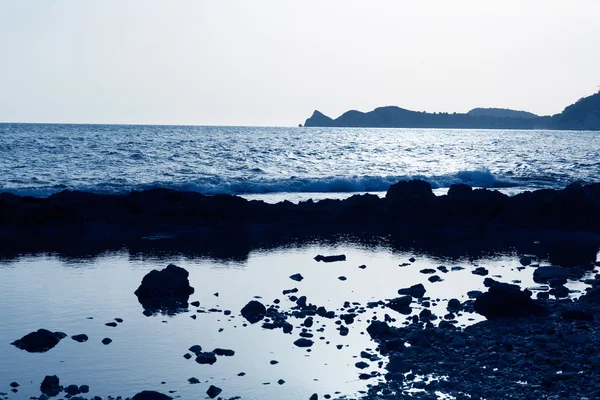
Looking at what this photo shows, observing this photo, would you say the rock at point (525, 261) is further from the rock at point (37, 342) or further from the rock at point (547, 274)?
the rock at point (37, 342)

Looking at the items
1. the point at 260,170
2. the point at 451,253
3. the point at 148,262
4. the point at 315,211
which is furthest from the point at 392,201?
the point at 260,170

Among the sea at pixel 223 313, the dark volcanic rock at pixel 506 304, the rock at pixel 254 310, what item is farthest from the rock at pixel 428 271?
the rock at pixel 254 310

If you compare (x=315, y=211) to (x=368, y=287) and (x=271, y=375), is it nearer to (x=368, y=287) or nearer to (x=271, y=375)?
(x=368, y=287)

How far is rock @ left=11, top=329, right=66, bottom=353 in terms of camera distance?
1080 centimetres

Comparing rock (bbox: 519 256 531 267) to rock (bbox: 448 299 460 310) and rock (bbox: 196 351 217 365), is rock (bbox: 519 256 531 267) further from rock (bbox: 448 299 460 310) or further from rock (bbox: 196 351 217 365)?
rock (bbox: 196 351 217 365)

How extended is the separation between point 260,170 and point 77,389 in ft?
→ 137

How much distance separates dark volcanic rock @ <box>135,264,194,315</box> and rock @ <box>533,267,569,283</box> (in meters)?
7.93

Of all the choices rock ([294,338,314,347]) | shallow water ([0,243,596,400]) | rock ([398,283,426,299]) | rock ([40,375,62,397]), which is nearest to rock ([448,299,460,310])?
shallow water ([0,243,596,400])

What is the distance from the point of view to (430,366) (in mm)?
9852

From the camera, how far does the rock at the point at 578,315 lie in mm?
12211

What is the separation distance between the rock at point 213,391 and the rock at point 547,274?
9520mm

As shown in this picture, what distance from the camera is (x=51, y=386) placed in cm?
912

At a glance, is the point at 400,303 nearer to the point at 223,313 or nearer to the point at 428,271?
the point at 223,313

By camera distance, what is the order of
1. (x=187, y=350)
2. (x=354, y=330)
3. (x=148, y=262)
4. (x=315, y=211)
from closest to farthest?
(x=187, y=350)
(x=354, y=330)
(x=148, y=262)
(x=315, y=211)
